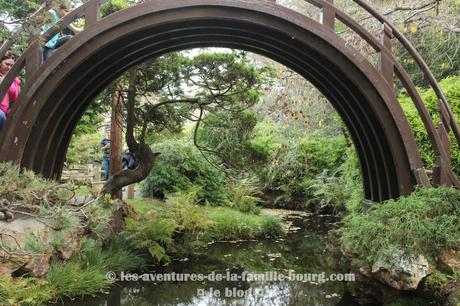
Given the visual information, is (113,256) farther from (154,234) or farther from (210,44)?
(210,44)

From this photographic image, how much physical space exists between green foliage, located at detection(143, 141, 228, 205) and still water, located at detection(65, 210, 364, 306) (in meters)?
2.26

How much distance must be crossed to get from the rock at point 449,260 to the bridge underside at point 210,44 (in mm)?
1013

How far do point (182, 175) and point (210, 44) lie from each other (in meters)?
5.13

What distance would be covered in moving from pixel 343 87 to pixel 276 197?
9.18m

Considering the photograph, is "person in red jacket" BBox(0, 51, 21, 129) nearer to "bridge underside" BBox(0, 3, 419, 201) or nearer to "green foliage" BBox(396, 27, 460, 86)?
"bridge underside" BBox(0, 3, 419, 201)

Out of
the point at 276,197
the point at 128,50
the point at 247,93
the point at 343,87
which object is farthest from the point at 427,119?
the point at 276,197

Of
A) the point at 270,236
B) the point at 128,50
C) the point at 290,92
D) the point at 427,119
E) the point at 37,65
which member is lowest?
the point at 270,236

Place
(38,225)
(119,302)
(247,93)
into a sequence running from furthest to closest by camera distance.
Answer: (247,93) < (119,302) < (38,225)

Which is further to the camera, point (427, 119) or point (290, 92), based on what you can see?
point (290, 92)

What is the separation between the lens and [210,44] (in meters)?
7.28

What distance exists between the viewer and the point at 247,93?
26.7ft

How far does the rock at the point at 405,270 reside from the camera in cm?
467

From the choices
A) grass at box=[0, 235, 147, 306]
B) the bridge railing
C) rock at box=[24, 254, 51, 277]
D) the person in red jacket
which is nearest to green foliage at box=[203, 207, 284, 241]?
grass at box=[0, 235, 147, 306]

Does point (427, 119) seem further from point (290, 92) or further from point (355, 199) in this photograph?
point (290, 92)
